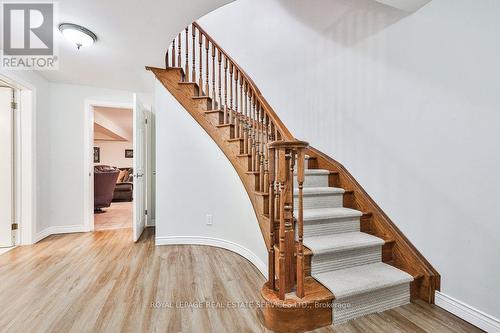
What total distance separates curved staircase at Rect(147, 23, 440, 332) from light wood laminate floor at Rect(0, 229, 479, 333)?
0.15 metres

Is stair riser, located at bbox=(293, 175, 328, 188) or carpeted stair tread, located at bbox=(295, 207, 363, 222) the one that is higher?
stair riser, located at bbox=(293, 175, 328, 188)

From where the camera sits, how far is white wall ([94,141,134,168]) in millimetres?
9586

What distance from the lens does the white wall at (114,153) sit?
9586 mm

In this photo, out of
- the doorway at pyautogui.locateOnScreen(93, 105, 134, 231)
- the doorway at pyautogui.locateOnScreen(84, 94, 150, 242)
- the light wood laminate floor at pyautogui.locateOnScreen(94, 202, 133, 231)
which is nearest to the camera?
the doorway at pyautogui.locateOnScreen(84, 94, 150, 242)

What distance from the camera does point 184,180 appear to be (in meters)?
2.92

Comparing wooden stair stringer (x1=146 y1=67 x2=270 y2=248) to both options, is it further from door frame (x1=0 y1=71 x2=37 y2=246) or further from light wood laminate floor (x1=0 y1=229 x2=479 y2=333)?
door frame (x1=0 y1=71 x2=37 y2=246)

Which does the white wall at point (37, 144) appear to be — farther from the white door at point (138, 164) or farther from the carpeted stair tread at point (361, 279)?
the carpeted stair tread at point (361, 279)

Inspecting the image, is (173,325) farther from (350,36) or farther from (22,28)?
(350,36)

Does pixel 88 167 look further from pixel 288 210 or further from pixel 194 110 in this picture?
pixel 288 210

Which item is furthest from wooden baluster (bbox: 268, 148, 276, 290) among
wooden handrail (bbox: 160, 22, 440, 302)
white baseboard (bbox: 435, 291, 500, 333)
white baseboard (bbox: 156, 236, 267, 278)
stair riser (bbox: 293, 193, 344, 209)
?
white baseboard (bbox: 435, 291, 500, 333)

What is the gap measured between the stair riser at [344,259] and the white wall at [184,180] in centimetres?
138

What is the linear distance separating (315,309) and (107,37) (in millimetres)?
2760

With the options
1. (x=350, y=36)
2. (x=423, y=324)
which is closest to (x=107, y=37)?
(x=350, y=36)

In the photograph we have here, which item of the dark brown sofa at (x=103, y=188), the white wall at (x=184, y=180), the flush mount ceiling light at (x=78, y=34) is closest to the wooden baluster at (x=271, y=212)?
the white wall at (x=184, y=180)
